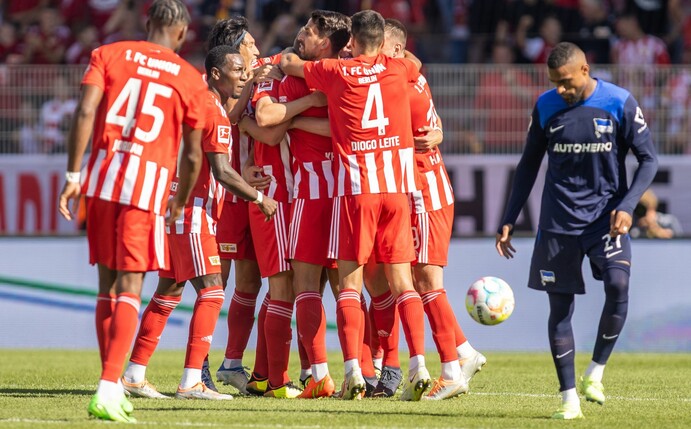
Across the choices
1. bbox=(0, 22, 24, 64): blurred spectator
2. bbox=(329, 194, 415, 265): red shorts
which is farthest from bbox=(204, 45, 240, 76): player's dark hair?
bbox=(0, 22, 24, 64): blurred spectator

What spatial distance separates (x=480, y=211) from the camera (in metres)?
15.4

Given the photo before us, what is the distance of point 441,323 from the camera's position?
808 centimetres

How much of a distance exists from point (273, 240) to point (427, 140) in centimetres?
131

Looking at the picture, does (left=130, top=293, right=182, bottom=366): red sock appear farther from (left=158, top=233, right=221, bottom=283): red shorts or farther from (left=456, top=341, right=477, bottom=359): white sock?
(left=456, top=341, right=477, bottom=359): white sock

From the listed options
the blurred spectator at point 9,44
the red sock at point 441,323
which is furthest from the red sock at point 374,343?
the blurred spectator at point 9,44

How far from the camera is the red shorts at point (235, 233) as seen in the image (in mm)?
8969

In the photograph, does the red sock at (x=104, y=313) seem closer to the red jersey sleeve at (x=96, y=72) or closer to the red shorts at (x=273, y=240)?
the red jersey sleeve at (x=96, y=72)

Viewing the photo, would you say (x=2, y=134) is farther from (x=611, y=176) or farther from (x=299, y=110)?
(x=611, y=176)

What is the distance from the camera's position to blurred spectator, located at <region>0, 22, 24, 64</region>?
728 inches

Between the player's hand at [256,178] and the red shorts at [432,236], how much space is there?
1096mm

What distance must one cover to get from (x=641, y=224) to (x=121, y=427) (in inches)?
416

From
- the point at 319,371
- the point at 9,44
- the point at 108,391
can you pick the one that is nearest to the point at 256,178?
the point at 319,371

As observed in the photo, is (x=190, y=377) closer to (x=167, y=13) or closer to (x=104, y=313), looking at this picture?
(x=104, y=313)

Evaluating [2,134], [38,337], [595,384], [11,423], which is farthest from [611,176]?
[2,134]
